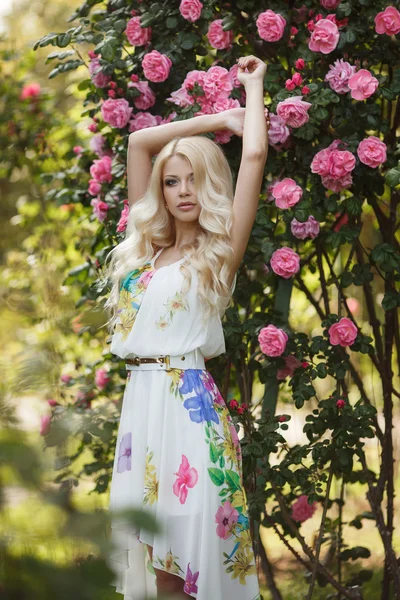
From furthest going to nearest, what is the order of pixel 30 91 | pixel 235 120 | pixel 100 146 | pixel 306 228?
pixel 30 91, pixel 100 146, pixel 306 228, pixel 235 120

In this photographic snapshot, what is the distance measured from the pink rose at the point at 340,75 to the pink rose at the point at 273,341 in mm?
770

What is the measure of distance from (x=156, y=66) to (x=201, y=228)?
0.64 m

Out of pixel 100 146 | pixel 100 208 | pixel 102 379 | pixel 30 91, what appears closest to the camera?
pixel 100 208

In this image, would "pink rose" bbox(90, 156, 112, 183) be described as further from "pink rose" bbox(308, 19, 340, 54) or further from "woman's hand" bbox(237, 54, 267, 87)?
"pink rose" bbox(308, 19, 340, 54)

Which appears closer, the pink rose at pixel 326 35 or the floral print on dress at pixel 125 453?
the floral print on dress at pixel 125 453

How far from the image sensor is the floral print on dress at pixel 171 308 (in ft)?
6.93

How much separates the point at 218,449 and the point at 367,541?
2176 mm

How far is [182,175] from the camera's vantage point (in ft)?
7.41

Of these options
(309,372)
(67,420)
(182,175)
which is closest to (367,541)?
(309,372)

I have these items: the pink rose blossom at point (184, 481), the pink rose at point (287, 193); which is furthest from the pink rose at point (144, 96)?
the pink rose blossom at point (184, 481)

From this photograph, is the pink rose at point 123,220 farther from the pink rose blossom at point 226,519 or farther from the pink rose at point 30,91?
the pink rose at point 30,91

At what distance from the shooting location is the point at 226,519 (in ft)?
6.70

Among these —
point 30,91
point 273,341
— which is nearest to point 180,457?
point 273,341

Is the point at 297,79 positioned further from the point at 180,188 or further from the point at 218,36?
the point at 180,188
